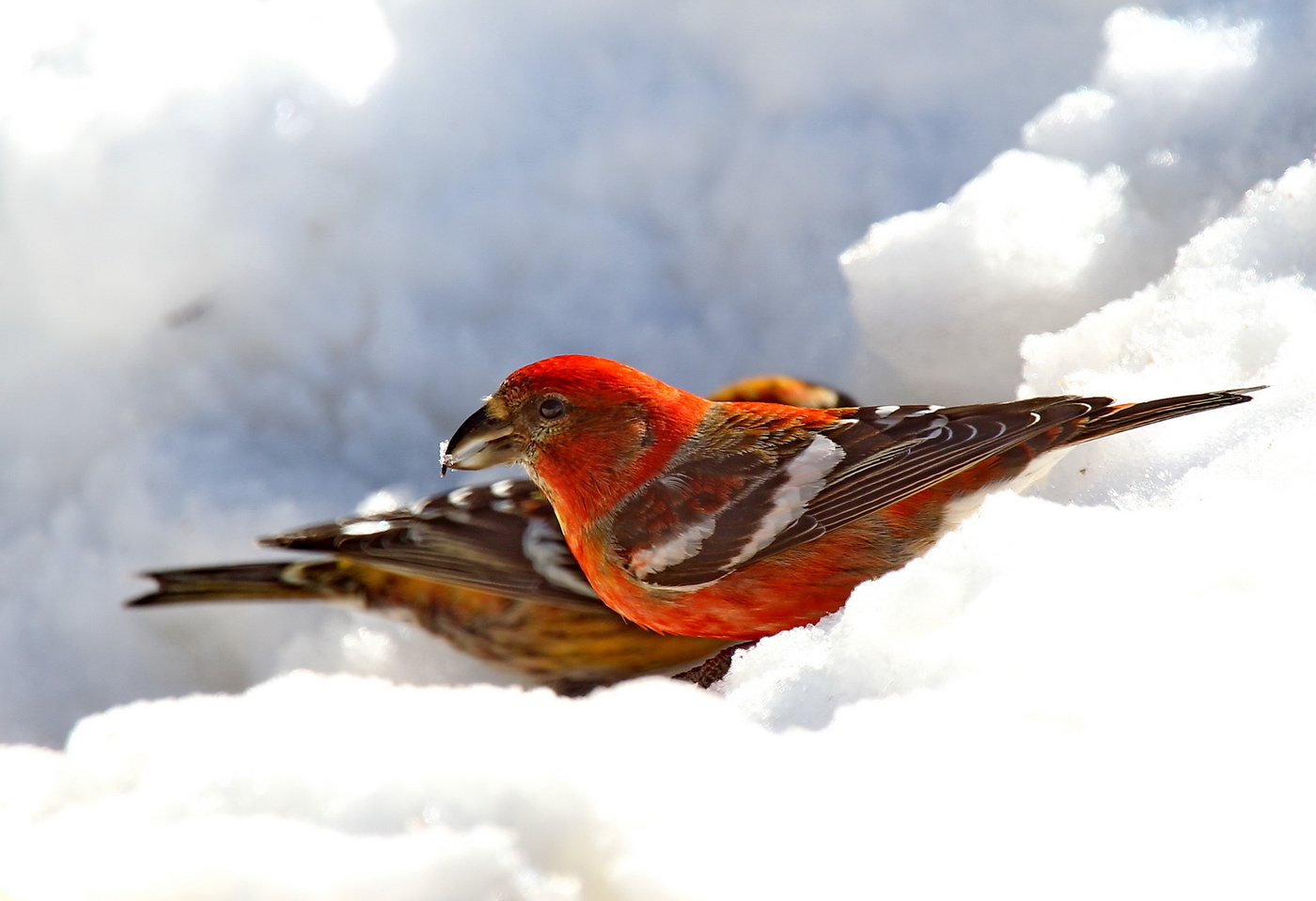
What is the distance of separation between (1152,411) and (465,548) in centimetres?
164

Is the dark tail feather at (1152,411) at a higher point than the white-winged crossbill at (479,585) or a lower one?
lower

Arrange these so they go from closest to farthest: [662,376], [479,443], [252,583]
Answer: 1. [479,443]
2. [252,583]
3. [662,376]

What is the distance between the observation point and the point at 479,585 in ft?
8.89

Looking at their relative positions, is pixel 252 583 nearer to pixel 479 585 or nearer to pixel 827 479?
pixel 479 585

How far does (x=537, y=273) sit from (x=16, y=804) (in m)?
2.37

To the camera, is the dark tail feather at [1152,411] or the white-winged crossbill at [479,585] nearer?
the dark tail feather at [1152,411]

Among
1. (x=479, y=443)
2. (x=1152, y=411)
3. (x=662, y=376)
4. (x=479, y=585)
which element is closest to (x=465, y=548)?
(x=479, y=585)

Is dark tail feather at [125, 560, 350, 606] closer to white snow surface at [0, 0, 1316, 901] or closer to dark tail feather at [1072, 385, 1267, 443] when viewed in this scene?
white snow surface at [0, 0, 1316, 901]

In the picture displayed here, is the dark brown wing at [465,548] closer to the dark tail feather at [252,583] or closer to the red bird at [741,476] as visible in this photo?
the dark tail feather at [252,583]

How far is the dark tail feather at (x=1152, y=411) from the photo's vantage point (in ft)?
6.72

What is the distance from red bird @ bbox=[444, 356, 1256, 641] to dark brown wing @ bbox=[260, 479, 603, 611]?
24cm

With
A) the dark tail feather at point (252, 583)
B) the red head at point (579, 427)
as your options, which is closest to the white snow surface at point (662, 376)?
the dark tail feather at point (252, 583)

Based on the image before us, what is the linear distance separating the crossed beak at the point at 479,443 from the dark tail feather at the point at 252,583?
0.72 metres

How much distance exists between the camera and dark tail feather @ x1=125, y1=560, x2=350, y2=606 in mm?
2834
